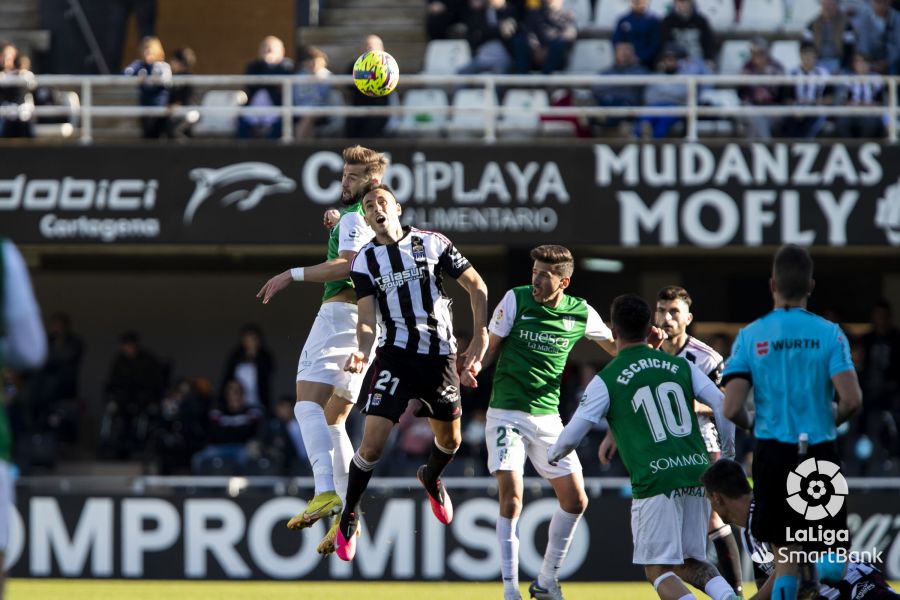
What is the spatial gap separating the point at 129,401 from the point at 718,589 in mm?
10694

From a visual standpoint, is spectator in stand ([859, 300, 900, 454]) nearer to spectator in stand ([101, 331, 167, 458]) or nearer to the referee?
spectator in stand ([101, 331, 167, 458])

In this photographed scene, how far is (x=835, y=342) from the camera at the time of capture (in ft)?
22.9

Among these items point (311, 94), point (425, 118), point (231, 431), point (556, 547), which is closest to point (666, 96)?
point (425, 118)

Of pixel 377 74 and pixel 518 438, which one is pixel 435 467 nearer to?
pixel 518 438

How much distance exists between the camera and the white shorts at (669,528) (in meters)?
7.65

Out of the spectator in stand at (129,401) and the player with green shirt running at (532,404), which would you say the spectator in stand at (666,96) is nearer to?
the spectator in stand at (129,401)

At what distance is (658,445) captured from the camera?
7.70 m

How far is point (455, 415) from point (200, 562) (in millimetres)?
7211

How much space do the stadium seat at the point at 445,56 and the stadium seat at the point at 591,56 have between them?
4.07ft

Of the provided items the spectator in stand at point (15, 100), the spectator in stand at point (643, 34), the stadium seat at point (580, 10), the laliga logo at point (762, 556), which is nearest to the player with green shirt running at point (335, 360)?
the laliga logo at point (762, 556)

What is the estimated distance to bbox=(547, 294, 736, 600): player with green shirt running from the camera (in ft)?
25.1

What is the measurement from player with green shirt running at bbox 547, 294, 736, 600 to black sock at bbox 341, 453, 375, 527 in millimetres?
1383

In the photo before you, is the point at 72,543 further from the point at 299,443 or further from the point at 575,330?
the point at 575,330

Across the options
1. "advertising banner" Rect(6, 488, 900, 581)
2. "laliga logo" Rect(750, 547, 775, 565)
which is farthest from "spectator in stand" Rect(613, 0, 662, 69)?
"laliga logo" Rect(750, 547, 775, 565)
